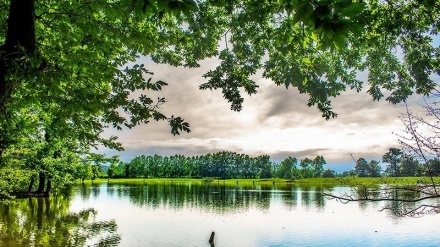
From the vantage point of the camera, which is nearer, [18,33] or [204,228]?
[18,33]

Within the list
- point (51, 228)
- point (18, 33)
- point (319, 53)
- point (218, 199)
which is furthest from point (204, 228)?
point (218, 199)

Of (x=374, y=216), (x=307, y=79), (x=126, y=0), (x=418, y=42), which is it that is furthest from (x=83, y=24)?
(x=374, y=216)

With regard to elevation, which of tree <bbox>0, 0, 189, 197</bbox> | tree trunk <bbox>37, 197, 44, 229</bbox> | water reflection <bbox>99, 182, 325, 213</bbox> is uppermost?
tree <bbox>0, 0, 189, 197</bbox>

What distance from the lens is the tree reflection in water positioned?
2142 centimetres

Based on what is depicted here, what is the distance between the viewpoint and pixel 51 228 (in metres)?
25.6

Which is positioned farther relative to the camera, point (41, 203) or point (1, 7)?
point (41, 203)

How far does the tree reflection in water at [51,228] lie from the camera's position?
21.4m

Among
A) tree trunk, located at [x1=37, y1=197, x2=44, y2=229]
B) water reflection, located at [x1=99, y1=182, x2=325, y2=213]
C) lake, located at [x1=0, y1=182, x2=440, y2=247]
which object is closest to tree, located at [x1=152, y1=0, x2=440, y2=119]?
lake, located at [x1=0, y1=182, x2=440, y2=247]

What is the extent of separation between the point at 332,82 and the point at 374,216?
34.9m

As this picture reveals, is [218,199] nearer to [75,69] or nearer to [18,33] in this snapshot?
[75,69]

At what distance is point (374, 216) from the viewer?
127ft

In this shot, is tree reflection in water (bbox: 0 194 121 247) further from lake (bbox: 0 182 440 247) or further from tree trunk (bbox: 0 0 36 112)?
tree trunk (bbox: 0 0 36 112)

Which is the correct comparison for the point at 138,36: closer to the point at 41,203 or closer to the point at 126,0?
the point at 126,0

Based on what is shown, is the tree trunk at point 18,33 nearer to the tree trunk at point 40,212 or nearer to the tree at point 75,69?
the tree at point 75,69
